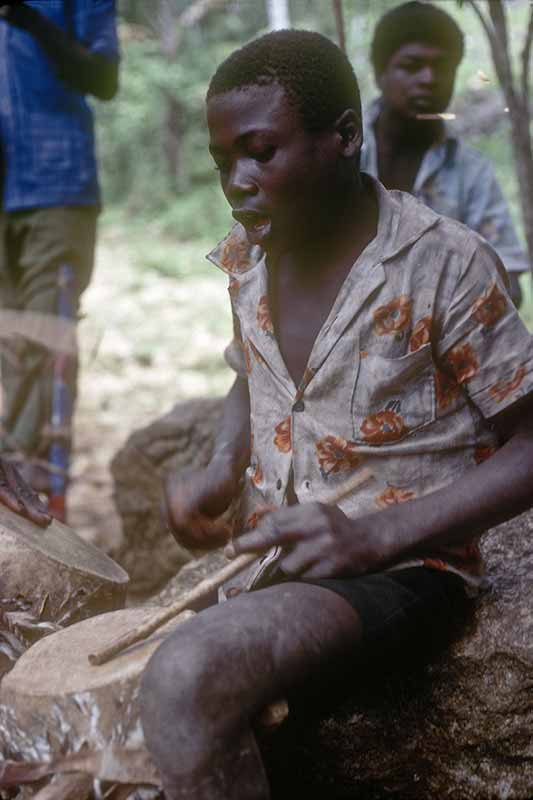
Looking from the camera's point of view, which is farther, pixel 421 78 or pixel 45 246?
pixel 45 246

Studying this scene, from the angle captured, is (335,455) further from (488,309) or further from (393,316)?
(488,309)

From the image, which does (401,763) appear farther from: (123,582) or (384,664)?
(123,582)

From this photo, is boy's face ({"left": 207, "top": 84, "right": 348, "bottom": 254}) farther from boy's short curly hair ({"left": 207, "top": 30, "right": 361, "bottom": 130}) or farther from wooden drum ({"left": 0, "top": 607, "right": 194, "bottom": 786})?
wooden drum ({"left": 0, "top": 607, "right": 194, "bottom": 786})

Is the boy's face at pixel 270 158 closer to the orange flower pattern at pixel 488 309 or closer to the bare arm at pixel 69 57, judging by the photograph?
the orange flower pattern at pixel 488 309

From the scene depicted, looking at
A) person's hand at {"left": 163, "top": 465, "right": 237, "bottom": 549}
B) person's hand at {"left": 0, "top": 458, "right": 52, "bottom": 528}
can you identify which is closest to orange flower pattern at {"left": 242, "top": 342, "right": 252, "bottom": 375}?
person's hand at {"left": 163, "top": 465, "right": 237, "bottom": 549}

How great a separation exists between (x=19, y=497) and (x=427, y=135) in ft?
8.65

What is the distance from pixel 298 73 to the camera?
6.23 ft

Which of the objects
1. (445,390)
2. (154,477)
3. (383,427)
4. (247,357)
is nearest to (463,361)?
(445,390)

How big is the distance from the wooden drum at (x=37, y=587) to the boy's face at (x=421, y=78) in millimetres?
2551

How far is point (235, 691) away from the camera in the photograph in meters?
A: 1.61

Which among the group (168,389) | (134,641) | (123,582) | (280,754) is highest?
(134,641)

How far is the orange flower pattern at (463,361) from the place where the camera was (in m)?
1.90

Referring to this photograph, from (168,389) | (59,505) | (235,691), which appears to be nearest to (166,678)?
(235,691)

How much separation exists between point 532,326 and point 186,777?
6.69 meters
